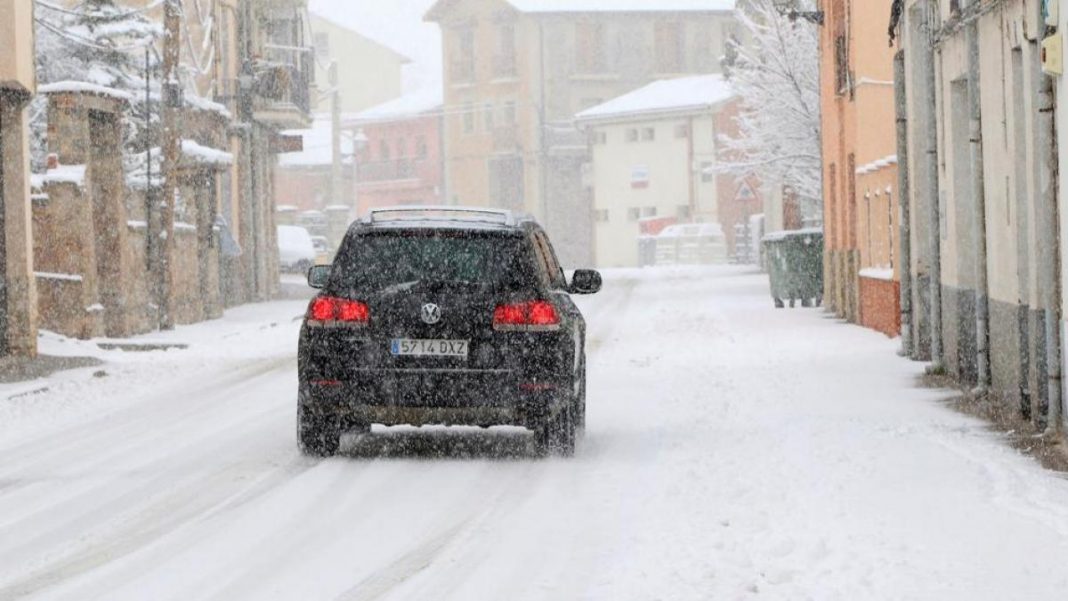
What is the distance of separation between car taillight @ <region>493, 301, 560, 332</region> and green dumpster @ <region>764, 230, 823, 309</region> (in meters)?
23.6

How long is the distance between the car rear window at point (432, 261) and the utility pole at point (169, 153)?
1867 centimetres

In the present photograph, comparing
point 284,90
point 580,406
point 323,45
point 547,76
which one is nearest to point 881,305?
point 580,406

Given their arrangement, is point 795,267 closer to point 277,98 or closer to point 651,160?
point 277,98

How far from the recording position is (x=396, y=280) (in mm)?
12805

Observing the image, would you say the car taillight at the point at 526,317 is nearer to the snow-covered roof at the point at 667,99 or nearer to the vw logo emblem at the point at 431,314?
the vw logo emblem at the point at 431,314

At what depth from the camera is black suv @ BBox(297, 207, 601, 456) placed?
492 inches

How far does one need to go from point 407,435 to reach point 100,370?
27.4 feet

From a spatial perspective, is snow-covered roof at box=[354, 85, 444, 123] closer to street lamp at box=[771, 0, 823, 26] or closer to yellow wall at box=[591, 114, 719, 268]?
yellow wall at box=[591, 114, 719, 268]

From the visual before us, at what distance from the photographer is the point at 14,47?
23719 millimetres

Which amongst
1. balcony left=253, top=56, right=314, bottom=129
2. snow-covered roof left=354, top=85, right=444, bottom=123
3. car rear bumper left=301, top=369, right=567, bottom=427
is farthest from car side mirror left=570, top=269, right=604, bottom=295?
snow-covered roof left=354, top=85, right=444, bottom=123

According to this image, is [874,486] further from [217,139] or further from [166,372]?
[217,139]

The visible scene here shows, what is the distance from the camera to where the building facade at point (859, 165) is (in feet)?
90.0

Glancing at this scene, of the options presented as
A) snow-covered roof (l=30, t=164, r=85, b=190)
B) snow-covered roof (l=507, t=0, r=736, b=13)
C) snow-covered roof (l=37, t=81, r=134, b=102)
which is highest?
snow-covered roof (l=507, t=0, r=736, b=13)

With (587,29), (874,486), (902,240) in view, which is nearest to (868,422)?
(874,486)
